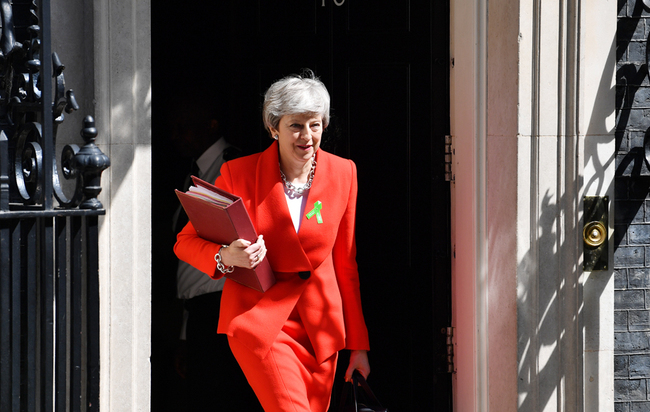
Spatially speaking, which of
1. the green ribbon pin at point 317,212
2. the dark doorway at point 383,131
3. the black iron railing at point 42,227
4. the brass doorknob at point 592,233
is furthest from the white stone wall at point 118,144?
the brass doorknob at point 592,233

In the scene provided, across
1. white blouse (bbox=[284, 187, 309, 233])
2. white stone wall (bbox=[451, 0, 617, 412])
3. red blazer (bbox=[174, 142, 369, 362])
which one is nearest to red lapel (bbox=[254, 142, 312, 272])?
red blazer (bbox=[174, 142, 369, 362])

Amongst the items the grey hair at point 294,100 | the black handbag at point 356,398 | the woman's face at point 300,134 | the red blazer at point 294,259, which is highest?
the grey hair at point 294,100

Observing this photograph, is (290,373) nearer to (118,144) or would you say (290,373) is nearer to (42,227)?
(42,227)

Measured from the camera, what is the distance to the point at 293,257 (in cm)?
306

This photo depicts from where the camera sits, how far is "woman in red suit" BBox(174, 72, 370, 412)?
299cm

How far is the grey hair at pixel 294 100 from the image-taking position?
3.00 m

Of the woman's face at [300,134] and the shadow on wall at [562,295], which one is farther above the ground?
the woman's face at [300,134]

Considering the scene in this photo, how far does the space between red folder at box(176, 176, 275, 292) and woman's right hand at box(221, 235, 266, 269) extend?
0.10 feet

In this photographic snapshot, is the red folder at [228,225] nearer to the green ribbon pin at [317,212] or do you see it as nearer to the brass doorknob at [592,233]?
the green ribbon pin at [317,212]

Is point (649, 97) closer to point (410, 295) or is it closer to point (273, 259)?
point (410, 295)

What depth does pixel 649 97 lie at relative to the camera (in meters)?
3.62

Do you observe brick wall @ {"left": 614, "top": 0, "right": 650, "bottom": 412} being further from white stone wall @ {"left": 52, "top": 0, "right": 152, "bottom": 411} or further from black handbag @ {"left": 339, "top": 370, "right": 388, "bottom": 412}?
white stone wall @ {"left": 52, "top": 0, "right": 152, "bottom": 411}

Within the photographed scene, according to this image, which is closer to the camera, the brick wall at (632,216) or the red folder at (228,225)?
the red folder at (228,225)

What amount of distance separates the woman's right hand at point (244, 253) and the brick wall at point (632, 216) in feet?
6.88
